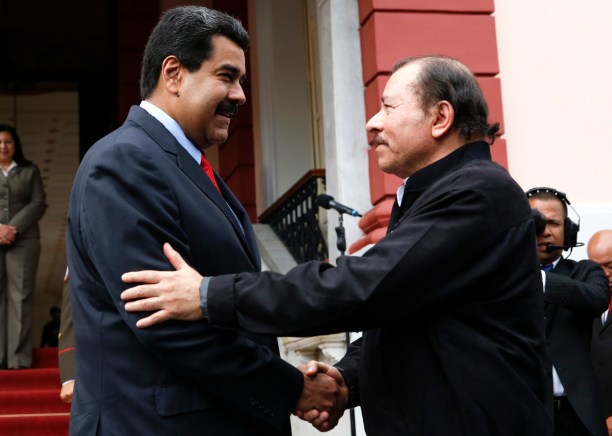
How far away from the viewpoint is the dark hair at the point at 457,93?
9.91ft

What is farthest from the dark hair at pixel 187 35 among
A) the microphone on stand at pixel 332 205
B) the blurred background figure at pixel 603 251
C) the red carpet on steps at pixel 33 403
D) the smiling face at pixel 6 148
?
the smiling face at pixel 6 148

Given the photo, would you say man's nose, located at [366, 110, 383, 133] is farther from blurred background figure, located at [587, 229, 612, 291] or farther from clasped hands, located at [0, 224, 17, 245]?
clasped hands, located at [0, 224, 17, 245]

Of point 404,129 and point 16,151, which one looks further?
point 16,151

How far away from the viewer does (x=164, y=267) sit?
108 inches

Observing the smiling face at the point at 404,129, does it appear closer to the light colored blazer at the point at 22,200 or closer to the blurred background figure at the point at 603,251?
the blurred background figure at the point at 603,251

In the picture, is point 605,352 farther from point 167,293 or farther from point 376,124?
point 167,293

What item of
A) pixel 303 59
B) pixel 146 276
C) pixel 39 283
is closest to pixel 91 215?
pixel 146 276

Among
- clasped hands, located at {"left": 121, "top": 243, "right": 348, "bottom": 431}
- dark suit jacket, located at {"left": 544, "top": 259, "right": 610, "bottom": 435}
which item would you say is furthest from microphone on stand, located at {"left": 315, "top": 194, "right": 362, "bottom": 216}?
clasped hands, located at {"left": 121, "top": 243, "right": 348, "bottom": 431}

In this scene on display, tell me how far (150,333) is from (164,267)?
179 millimetres

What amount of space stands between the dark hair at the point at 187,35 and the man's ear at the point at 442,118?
0.65 m

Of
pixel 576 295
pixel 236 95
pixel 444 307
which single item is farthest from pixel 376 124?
pixel 576 295

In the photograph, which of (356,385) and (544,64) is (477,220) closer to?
(356,385)

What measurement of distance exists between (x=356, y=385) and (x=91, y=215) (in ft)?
3.47

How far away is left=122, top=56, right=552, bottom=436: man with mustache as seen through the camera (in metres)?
2.66
